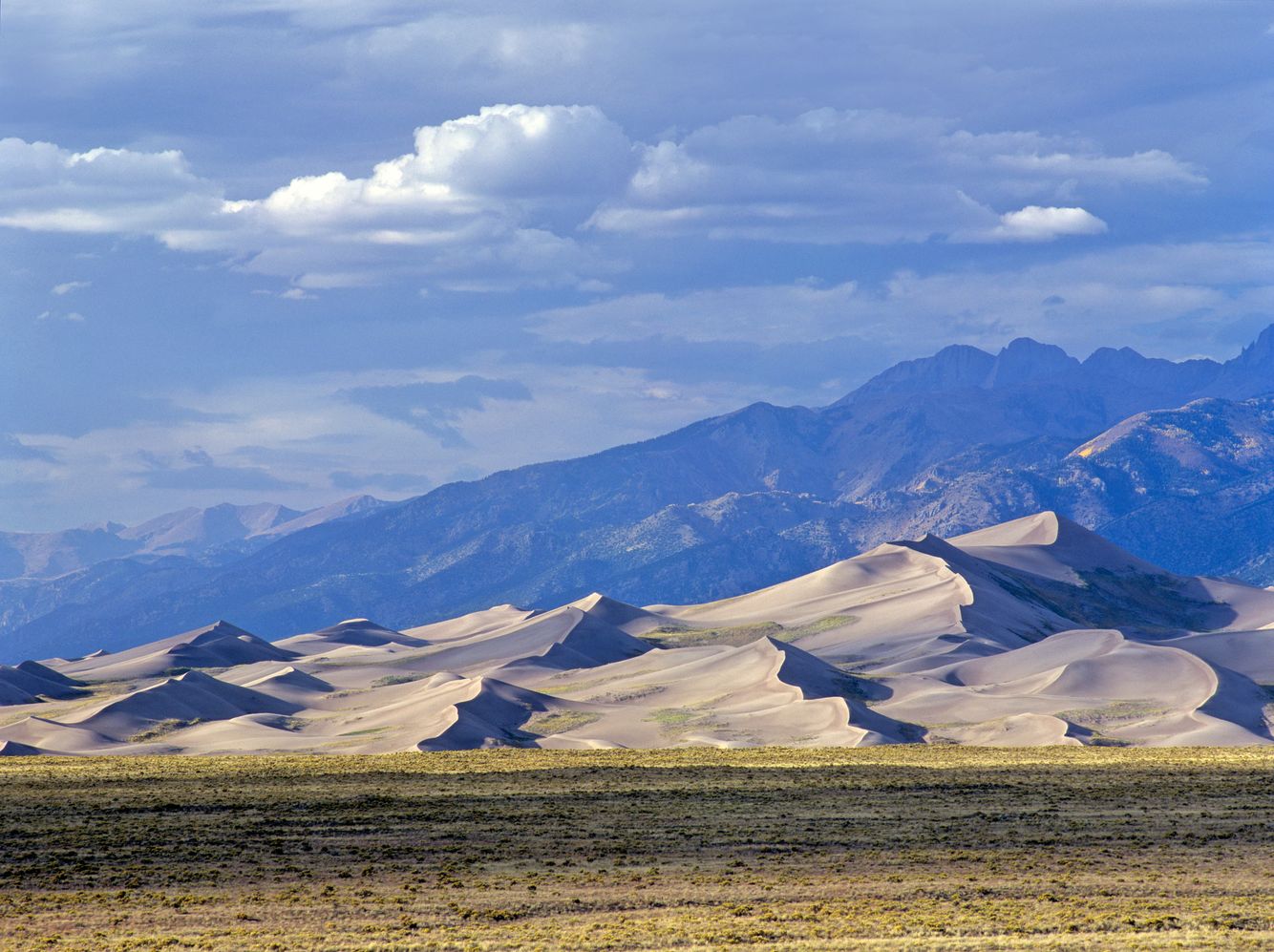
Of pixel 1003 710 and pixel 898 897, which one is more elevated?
pixel 898 897

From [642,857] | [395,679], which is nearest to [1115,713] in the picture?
[395,679]

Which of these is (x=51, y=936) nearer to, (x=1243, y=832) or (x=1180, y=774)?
Result: (x=1243, y=832)

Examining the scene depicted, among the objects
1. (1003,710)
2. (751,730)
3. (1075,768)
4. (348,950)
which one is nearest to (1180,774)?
(1075,768)

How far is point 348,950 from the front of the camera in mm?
29094

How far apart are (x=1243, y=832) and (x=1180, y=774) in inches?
591

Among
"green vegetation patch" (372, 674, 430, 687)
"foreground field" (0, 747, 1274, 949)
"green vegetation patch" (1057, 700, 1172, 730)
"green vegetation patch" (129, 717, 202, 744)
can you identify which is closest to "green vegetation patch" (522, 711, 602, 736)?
"green vegetation patch" (129, 717, 202, 744)

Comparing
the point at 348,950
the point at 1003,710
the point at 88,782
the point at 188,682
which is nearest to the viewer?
the point at 348,950

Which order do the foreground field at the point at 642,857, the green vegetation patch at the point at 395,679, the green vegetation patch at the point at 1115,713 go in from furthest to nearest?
the green vegetation patch at the point at 395,679
the green vegetation patch at the point at 1115,713
the foreground field at the point at 642,857

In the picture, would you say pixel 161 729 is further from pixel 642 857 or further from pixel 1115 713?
pixel 642 857

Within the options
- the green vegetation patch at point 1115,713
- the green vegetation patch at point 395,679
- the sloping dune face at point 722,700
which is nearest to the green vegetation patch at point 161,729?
the sloping dune face at point 722,700

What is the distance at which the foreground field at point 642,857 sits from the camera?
101 ft

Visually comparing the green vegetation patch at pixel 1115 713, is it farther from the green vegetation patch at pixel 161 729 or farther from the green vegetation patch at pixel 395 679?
the green vegetation patch at pixel 395 679

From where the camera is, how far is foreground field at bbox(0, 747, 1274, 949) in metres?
30.7

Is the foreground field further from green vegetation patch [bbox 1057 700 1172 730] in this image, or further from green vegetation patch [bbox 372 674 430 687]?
green vegetation patch [bbox 372 674 430 687]
